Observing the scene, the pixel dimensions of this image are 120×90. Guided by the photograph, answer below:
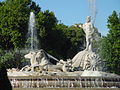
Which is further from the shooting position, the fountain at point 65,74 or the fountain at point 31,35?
the fountain at point 31,35

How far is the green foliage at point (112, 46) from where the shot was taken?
46.6 metres

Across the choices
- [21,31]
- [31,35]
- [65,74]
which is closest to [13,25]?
[21,31]

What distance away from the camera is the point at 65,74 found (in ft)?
89.7

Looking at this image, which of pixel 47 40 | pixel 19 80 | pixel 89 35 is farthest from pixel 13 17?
pixel 19 80

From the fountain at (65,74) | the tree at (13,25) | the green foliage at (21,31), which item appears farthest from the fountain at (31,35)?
the fountain at (65,74)

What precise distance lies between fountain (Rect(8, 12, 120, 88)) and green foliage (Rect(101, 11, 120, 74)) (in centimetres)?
1365

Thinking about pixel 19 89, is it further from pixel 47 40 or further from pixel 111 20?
pixel 47 40

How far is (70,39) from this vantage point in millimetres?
65438

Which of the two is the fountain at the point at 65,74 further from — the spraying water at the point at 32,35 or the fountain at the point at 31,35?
the spraying water at the point at 32,35

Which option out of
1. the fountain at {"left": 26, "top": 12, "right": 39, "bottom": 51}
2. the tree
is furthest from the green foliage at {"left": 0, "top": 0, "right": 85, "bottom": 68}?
the fountain at {"left": 26, "top": 12, "right": 39, "bottom": 51}

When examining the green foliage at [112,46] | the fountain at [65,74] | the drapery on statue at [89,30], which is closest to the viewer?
the fountain at [65,74]

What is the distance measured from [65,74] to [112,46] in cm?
2115

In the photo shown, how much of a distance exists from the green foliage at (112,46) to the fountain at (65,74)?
13.7 metres

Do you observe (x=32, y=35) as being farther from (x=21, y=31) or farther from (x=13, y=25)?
(x=13, y=25)
